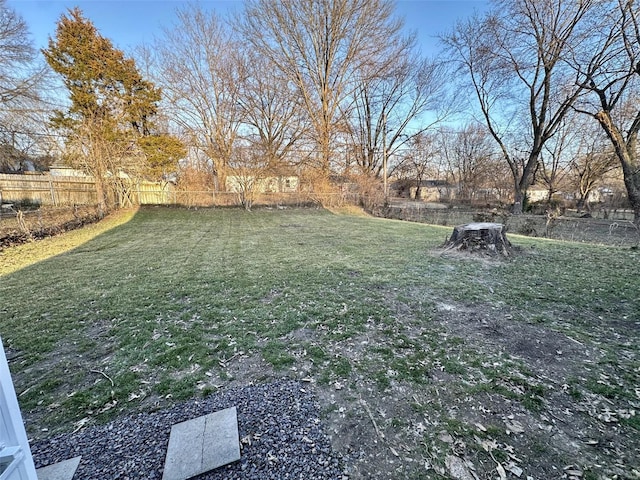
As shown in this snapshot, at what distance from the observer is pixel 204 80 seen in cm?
1478

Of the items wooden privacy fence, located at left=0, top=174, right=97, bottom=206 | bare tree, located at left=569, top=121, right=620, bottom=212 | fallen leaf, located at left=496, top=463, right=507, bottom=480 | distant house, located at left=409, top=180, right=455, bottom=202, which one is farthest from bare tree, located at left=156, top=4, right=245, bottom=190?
distant house, located at left=409, top=180, right=455, bottom=202

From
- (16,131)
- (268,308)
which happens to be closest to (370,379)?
(268,308)

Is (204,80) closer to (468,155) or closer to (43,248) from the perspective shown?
(43,248)

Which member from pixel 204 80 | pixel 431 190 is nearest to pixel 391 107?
pixel 204 80

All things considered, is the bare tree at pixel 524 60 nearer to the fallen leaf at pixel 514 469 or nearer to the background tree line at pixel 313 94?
the background tree line at pixel 313 94

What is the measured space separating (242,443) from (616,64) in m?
12.1

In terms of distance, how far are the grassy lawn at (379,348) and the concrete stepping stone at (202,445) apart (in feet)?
0.88

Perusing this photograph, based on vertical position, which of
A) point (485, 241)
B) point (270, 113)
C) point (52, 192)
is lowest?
point (485, 241)

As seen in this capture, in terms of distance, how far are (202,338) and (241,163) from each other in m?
13.2

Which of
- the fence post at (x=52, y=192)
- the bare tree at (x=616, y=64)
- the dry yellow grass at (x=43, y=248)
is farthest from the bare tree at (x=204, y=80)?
the bare tree at (x=616, y=64)

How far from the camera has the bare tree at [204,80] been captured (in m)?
14.3

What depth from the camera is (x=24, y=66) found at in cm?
917

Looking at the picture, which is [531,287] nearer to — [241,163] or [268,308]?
[268,308]

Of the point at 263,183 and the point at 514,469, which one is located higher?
the point at 263,183
